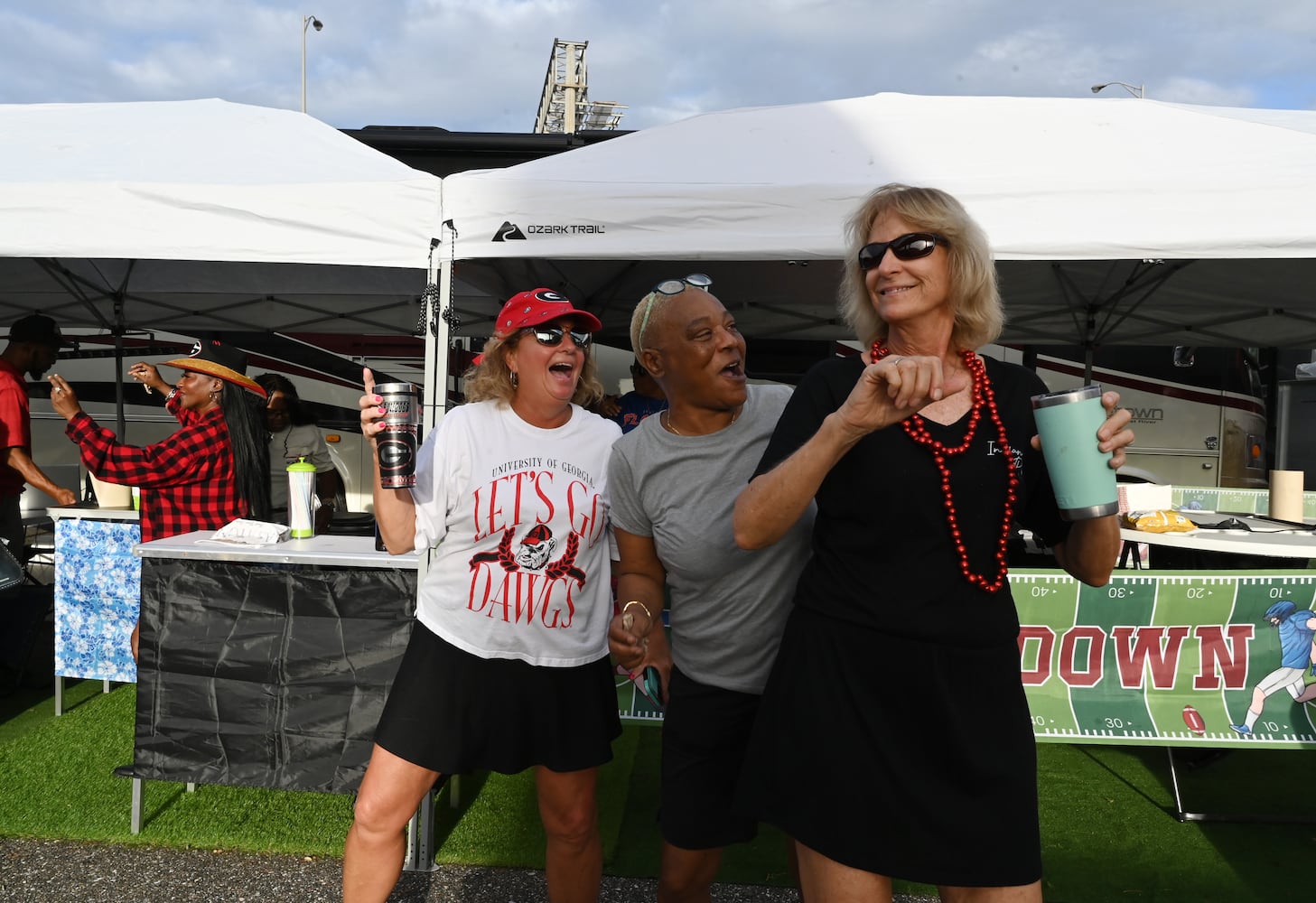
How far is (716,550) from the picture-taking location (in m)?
1.95

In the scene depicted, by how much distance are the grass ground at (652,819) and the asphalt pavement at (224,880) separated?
0.23ft

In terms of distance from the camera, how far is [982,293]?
1.59m

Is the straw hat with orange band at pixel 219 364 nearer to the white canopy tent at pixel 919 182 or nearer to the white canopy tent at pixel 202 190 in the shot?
the white canopy tent at pixel 202 190

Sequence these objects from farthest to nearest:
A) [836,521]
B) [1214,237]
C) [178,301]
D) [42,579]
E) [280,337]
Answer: [280,337] → [178,301] → [42,579] → [1214,237] → [836,521]

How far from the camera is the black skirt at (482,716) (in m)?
2.30

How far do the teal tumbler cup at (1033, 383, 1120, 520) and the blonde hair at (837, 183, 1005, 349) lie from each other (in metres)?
0.23

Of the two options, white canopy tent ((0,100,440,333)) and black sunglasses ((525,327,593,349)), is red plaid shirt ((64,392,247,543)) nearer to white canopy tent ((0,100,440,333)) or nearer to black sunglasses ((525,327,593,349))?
white canopy tent ((0,100,440,333))

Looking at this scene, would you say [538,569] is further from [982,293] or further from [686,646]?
[982,293]

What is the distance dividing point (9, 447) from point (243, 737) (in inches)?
113

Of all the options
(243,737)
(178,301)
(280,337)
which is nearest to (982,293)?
(243,737)

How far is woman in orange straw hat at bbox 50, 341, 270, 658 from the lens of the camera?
3.86 meters

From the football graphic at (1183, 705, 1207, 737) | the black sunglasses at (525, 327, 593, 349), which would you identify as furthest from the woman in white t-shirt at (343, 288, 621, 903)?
the football graphic at (1183, 705, 1207, 737)

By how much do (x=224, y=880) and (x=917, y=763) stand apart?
8.66ft

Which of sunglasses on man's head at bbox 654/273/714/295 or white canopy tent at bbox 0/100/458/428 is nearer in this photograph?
sunglasses on man's head at bbox 654/273/714/295
